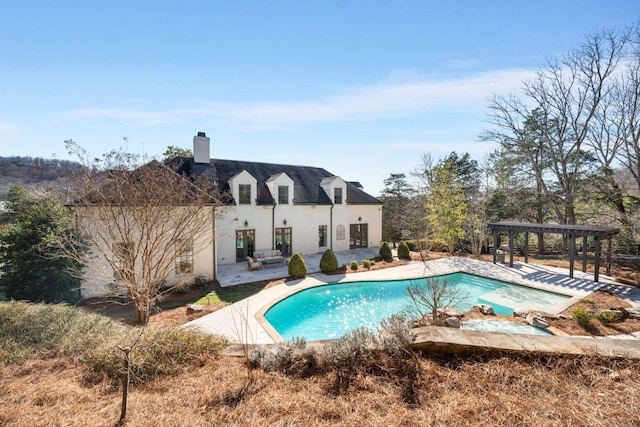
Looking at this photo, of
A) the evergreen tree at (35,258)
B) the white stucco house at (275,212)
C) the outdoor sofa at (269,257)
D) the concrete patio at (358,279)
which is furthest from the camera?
the white stucco house at (275,212)

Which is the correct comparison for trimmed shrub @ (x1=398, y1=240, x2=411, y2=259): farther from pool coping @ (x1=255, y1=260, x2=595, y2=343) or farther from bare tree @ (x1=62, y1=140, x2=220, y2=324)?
bare tree @ (x1=62, y1=140, x2=220, y2=324)

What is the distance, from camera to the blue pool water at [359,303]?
9.91 meters

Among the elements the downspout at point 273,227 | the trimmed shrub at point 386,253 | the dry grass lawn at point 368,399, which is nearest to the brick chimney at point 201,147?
the downspout at point 273,227

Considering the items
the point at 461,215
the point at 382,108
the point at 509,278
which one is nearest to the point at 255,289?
the point at 382,108

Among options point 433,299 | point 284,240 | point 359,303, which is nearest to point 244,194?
point 284,240

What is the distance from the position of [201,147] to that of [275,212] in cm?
621

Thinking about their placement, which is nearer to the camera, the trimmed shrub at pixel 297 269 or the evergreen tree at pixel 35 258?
the evergreen tree at pixel 35 258

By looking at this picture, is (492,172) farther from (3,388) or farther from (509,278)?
(3,388)

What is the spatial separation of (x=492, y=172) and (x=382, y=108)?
651 inches

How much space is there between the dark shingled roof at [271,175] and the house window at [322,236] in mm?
1922

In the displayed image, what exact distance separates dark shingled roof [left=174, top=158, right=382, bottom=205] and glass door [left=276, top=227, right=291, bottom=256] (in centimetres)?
207

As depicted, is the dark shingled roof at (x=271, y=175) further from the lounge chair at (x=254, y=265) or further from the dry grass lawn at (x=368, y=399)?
the dry grass lawn at (x=368, y=399)

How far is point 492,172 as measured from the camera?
24.9 meters

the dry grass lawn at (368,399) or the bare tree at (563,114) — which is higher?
the bare tree at (563,114)
